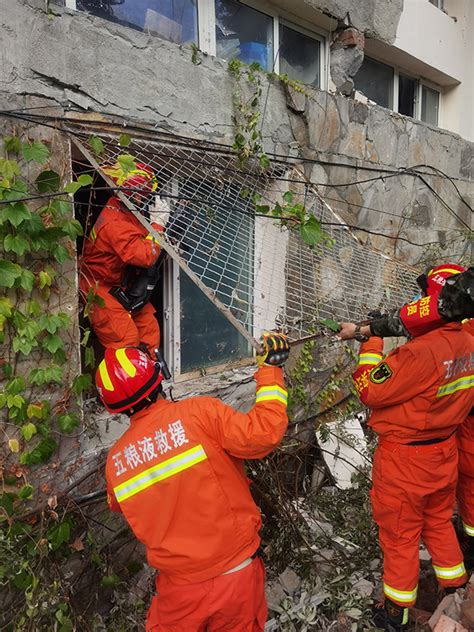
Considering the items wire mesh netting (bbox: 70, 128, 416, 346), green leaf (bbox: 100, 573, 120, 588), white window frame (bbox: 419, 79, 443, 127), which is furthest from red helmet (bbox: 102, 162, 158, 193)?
white window frame (bbox: 419, 79, 443, 127)

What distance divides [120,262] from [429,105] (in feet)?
15.3

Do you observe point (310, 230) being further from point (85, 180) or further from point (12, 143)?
point (12, 143)

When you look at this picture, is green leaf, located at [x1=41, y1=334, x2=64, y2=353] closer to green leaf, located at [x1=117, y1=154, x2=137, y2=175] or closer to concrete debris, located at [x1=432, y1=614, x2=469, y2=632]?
green leaf, located at [x1=117, y1=154, x2=137, y2=175]

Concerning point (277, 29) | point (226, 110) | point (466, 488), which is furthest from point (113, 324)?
point (277, 29)

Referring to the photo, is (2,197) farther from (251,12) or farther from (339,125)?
(339,125)

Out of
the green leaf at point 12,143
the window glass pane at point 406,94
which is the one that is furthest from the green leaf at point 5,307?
the window glass pane at point 406,94

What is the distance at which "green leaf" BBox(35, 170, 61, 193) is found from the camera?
7.59 ft

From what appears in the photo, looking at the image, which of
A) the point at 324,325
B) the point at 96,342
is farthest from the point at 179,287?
the point at 324,325

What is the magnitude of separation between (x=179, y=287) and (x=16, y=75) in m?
1.55

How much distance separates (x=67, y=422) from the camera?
8.09 ft

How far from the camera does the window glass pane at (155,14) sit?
9.04 ft

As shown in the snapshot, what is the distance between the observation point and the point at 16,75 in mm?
2285

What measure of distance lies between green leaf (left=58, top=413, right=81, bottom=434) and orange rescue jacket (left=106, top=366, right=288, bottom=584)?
0.69 metres

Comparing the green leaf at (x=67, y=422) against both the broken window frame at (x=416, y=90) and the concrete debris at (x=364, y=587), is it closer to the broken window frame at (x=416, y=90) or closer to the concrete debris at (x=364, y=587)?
the concrete debris at (x=364, y=587)
